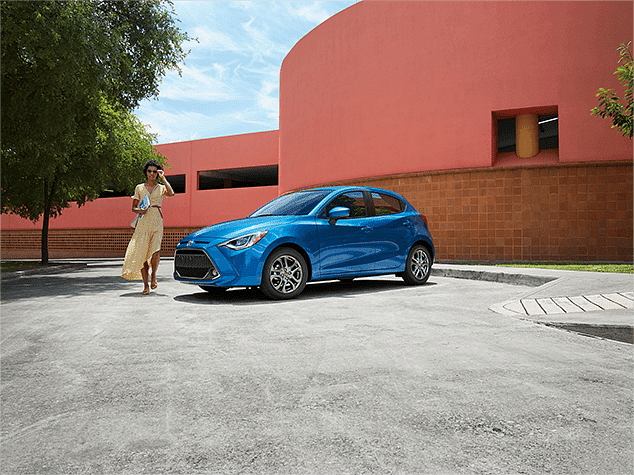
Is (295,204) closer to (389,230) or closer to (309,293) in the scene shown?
(309,293)

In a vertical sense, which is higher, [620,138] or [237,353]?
[620,138]

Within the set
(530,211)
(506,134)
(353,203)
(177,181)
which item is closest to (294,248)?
(353,203)

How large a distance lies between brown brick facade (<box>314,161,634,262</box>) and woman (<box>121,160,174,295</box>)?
975 centimetres

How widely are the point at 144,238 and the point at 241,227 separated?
1.78 metres

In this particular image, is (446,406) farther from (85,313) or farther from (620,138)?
(620,138)

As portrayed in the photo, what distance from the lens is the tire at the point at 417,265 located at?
31.3 ft

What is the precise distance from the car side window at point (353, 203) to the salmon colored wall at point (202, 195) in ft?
69.1

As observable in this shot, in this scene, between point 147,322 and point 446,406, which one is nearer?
point 446,406

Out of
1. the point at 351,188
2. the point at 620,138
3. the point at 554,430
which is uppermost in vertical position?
the point at 620,138

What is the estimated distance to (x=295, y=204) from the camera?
343 inches

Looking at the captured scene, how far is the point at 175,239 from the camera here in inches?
1299

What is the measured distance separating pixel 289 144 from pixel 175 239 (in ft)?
42.4

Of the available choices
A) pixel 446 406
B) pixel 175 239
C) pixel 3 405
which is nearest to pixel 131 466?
pixel 3 405

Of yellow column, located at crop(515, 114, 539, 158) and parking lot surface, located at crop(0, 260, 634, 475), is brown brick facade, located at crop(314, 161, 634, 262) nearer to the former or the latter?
yellow column, located at crop(515, 114, 539, 158)
